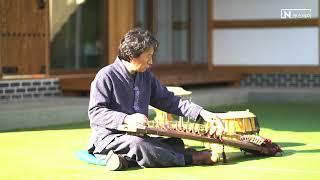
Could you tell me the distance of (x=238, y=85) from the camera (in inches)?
488

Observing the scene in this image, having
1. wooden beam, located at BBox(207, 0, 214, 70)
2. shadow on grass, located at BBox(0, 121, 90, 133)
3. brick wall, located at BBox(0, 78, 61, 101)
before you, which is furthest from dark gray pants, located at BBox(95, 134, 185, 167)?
wooden beam, located at BBox(207, 0, 214, 70)

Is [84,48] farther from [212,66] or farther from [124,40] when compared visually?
[124,40]

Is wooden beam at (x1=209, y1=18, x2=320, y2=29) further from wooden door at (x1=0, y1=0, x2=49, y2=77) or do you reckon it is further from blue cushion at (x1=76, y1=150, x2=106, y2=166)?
blue cushion at (x1=76, y1=150, x2=106, y2=166)

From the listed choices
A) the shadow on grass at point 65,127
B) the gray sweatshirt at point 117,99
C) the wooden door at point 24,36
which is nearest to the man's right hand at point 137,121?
the gray sweatshirt at point 117,99

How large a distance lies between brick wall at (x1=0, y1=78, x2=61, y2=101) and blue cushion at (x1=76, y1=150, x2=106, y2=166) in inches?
148

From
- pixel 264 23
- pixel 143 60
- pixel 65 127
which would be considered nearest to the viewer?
pixel 143 60

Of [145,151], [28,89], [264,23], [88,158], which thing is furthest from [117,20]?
[145,151]

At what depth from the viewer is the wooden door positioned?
33.1ft

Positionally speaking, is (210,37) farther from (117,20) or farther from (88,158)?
(88,158)

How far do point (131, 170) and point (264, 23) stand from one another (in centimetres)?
788

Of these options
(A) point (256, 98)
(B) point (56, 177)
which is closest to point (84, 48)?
(A) point (256, 98)

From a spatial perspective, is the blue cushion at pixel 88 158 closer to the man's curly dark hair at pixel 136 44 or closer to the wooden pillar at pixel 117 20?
the man's curly dark hair at pixel 136 44

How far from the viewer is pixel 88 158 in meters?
5.23

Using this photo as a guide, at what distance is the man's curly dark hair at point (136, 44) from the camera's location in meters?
4.96
